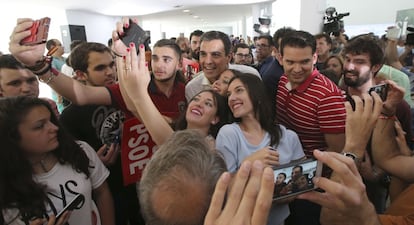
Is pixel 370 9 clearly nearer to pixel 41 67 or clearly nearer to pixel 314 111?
pixel 314 111

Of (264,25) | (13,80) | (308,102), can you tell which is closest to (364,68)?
(308,102)

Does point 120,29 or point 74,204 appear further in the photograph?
point 120,29

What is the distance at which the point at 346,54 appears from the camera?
1.80 m

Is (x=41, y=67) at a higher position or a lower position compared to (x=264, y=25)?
lower

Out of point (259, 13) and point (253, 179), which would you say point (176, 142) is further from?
point (259, 13)

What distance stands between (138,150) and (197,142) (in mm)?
850

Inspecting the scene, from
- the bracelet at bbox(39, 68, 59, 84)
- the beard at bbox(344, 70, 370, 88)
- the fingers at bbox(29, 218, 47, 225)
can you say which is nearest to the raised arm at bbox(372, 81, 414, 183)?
the beard at bbox(344, 70, 370, 88)

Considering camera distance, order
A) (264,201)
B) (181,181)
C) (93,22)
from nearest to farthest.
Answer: (264,201), (181,181), (93,22)

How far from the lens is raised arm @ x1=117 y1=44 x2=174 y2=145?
1033 mm

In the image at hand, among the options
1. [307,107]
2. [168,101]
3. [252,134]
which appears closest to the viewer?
[252,134]

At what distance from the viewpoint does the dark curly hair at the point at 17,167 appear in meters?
0.95

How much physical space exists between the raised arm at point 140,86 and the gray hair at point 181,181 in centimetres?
44

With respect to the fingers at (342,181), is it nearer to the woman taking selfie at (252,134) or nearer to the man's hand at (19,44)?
the woman taking selfie at (252,134)

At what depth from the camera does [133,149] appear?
1.43 metres
